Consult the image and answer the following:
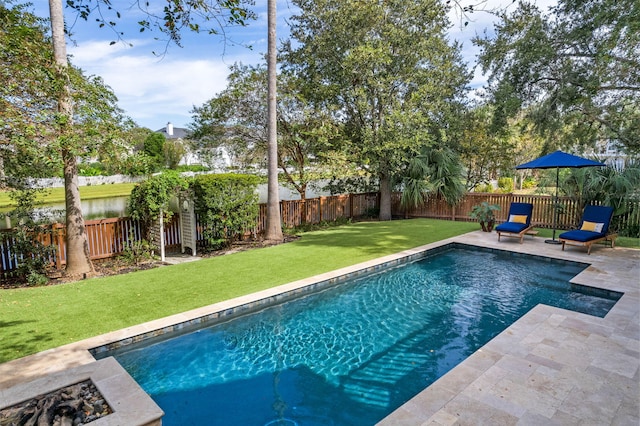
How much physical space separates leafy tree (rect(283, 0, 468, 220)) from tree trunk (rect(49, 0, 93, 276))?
836 cm

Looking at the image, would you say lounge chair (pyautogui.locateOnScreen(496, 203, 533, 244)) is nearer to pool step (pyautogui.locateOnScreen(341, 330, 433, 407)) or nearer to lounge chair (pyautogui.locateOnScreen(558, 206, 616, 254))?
lounge chair (pyautogui.locateOnScreen(558, 206, 616, 254))

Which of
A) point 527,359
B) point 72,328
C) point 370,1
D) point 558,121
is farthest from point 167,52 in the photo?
point 558,121

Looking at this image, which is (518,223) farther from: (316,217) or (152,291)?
(152,291)

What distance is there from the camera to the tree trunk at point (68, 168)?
6.66 m

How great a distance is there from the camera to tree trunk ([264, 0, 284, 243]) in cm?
1016

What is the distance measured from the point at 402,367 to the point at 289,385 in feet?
4.59

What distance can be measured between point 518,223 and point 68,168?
1178 centimetres

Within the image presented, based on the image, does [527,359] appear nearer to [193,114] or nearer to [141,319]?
[141,319]

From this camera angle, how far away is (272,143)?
10656mm

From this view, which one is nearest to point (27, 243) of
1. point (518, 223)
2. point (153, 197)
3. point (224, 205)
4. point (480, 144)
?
point (153, 197)

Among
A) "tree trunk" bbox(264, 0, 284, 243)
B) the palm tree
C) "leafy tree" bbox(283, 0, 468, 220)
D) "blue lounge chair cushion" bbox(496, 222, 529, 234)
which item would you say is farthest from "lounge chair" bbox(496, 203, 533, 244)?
"tree trunk" bbox(264, 0, 284, 243)

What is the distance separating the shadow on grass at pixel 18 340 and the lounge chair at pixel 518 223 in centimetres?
1083

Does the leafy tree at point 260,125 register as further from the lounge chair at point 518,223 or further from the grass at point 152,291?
the lounge chair at point 518,223

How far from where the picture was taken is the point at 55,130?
6.55 meters
